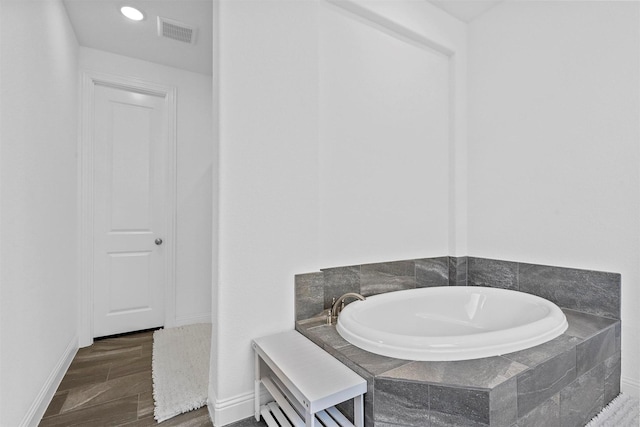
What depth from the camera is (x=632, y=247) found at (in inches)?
71.4

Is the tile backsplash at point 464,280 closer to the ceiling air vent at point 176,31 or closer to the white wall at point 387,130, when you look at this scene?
the white wall at point 387,130

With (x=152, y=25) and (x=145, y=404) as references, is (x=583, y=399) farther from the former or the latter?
(x=152, y=25)

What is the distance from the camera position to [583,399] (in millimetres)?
1512

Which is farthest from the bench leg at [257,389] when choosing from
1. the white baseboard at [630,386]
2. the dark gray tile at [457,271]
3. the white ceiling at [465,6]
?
the white ceiling at [465,6]

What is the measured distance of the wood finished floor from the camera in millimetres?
1619

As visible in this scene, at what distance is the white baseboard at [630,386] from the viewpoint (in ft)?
5.88

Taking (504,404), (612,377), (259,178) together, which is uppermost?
(259,178)

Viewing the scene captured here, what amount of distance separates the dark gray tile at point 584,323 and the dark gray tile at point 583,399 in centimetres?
18

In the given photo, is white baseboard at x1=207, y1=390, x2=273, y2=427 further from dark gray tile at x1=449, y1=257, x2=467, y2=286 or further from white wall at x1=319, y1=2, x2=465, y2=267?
dark gray tile at x1=449, y1=257, x2=467, y2=286

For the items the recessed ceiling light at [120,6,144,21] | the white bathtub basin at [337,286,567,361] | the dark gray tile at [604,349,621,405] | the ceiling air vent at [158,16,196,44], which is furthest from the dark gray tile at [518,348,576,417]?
the recessed ceiling light at [120,6,144,21]

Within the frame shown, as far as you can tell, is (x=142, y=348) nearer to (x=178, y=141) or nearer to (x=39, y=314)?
(x=39, y=314)

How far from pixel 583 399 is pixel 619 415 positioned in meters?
0.31

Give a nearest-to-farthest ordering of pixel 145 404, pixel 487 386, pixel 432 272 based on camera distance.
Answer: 1. pixel 487 386
2. pixel 145 404
3. pixel 432 272

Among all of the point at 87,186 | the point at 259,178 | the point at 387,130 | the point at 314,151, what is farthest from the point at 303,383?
the point at 87,186
